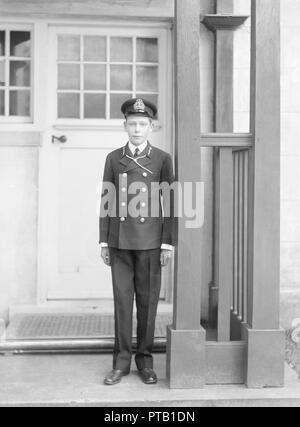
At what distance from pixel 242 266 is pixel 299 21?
96.9 inches

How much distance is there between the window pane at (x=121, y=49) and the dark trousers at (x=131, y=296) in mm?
2287

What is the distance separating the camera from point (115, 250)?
196 inches

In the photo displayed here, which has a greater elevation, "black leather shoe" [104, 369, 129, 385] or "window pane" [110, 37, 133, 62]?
"window pane" [110, 37, 133, 62]

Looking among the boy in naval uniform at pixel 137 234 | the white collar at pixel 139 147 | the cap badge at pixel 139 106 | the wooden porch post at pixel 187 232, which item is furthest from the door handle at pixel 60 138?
the wooden porch post at pixel 187 232

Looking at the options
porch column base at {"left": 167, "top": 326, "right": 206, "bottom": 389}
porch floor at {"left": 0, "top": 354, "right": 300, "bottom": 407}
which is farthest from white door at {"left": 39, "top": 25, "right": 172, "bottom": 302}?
porch column base at {"left": 167, "top": 326, "right": 206, "bottom": 389}

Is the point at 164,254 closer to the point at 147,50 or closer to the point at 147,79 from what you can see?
the point at 147,79

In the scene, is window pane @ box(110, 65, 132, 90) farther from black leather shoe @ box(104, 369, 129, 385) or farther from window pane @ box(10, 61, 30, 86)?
black leather shoe @ box(104, 369, 129, 385)

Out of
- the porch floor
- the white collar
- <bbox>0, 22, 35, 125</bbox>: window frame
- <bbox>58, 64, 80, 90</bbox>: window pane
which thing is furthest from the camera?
<bbox>58, 64, 80, 90</bbox>: window pane

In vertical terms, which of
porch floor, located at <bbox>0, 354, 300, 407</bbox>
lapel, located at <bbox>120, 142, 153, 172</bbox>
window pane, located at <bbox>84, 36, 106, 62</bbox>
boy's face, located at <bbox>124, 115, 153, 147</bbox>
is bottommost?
porch floor, located at <bbox>0, 354, 300, 407</bbox>

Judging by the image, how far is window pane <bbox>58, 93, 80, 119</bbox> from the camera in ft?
21.4

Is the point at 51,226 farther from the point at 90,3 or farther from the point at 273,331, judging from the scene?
the point at 273,331

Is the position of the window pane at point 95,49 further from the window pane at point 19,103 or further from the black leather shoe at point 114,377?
the black leather shoe at point 114,377

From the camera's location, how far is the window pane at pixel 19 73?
6453mm

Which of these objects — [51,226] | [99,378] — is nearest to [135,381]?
[99,378]
